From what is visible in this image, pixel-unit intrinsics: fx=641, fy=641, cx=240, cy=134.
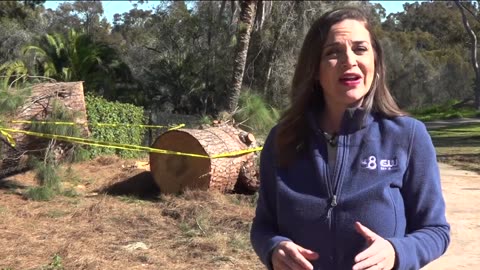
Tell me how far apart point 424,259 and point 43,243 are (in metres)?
5.26

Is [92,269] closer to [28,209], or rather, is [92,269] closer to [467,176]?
[28,209]

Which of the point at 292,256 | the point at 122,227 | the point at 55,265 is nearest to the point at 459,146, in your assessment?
the point at 122,227

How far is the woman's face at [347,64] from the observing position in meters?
1.88

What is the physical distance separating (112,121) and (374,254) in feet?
41.8

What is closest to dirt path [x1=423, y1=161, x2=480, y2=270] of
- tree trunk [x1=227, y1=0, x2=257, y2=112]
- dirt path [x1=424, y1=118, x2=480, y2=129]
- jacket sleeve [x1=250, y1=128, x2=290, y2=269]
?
jacket sleeve [x1=250, y1=128, x2=290, y2=269]

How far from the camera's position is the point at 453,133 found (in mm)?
23406

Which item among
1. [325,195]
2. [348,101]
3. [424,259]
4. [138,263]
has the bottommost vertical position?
[138,263]

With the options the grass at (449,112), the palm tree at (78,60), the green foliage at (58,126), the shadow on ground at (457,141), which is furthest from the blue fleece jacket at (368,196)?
the grass at (449,112)

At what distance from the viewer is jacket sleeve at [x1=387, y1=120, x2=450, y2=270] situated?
179cm

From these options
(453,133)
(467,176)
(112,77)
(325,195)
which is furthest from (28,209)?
(453,133)

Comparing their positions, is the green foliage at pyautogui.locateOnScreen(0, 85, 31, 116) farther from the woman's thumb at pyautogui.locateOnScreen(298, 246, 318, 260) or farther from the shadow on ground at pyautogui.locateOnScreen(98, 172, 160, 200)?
the woman's thumb at pyautogui.locateOnScreen(298, 246, 318, 260)

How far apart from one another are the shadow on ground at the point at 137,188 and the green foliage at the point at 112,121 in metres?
2.27

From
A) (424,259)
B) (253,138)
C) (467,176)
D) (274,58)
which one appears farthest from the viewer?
(274,58)

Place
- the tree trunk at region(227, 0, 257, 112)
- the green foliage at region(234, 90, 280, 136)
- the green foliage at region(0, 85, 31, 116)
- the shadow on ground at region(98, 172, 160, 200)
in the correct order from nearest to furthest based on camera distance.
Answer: the green foliage at region(0, 85, 31, 116) → the shadow on ground at region(98, 172, 160, 200) → the green foliage at region(234, 90, 280, 136) → the tree trunk at region(227, 0, 257, 112)
